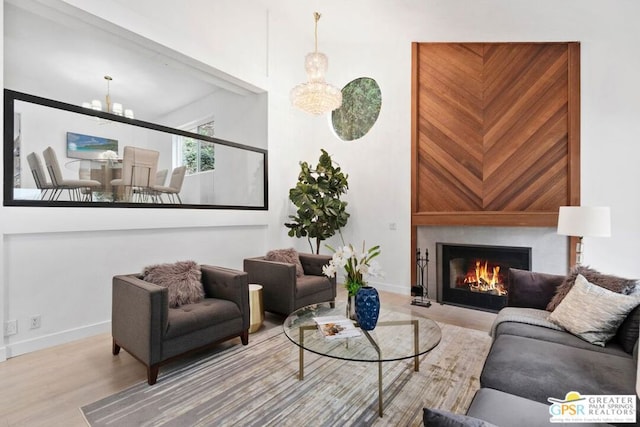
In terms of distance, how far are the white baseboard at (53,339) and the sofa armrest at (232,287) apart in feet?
4.13

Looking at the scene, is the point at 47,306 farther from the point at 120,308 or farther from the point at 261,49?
the point at 261,49

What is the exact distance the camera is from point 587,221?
268 cm

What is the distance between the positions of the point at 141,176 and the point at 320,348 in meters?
2.90

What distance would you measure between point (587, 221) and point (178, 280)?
374 cm

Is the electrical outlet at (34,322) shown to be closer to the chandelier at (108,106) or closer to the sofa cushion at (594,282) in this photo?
the chandelier at (108,106)

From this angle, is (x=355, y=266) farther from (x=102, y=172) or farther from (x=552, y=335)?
(x=102, y=172)

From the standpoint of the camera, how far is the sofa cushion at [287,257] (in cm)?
380

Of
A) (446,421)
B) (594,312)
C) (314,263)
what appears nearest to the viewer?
(446,421)

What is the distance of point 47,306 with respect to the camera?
9.13ft

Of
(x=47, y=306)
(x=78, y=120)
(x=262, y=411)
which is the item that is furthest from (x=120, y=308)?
(x=78, y=120)

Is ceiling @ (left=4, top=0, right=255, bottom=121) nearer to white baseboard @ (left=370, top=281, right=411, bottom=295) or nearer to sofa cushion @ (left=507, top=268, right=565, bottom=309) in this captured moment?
white baseboard @ (left=370, top=281, right=411, bottom=295)

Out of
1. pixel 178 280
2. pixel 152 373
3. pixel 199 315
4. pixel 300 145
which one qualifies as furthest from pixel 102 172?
pixel 300 145

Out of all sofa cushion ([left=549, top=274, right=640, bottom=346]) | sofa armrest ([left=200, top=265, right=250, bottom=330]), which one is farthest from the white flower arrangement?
sofa cushion ([left=549, top=274, right=640, bottom=346])

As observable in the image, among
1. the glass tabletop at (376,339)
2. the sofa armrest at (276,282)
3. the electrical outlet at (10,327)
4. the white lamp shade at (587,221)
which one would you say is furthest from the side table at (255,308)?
the white lamp shade at (587,221)
